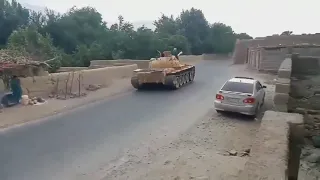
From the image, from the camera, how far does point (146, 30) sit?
171 ft

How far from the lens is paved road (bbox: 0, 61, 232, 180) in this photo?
7.65 metres

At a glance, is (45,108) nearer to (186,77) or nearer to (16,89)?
(16,89)

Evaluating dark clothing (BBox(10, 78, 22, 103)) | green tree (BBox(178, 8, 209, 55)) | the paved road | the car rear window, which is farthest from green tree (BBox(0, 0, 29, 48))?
the car rear window

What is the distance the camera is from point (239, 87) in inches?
513

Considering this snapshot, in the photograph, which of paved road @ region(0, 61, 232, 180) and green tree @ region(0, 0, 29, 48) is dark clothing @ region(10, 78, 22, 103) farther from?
green tree @ region(0, 0, 29, 48)

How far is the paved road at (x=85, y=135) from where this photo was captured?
25.1ft

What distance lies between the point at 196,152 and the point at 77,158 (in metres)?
2.98

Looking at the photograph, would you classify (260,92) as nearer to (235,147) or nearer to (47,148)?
(235,147)

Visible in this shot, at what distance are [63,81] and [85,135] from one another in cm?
812

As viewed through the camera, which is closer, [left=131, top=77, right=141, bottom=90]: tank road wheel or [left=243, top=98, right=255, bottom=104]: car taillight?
[left=243, top=98, right=255, bottom=104]: car taillight

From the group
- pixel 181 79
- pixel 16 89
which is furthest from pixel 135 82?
pixel 16 89

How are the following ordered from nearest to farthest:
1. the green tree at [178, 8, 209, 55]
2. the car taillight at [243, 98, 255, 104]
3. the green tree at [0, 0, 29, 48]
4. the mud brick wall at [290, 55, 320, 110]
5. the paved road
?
the paved road, the mud brick wall at [290, 55, 320, 110], the car taillight at [243, 98, 255, 104], the green tree at [0, 0, 29, 48], the green tree at [178, 8, 209, 55]

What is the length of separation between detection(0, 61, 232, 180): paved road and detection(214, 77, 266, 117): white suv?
1023 millimetres

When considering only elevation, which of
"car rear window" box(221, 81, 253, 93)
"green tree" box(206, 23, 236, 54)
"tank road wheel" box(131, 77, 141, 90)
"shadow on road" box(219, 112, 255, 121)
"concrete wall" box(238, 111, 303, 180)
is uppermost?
"green tree" box(206, 23, 236, 54)
